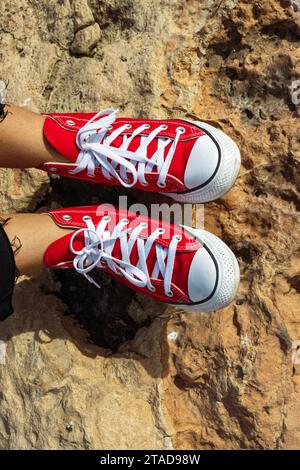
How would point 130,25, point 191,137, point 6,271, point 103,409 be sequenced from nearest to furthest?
point 6,271 < point 191,137 < point 103,409 < point 130,25

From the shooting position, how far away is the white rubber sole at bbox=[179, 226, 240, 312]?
1.58 metres

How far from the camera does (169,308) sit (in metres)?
1.78

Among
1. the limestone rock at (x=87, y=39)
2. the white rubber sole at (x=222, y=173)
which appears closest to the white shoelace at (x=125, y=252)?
the white rubber sole at (x=222, y=173)

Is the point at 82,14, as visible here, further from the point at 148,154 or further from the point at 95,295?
the point at 95,295

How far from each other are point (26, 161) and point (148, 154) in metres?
0.38

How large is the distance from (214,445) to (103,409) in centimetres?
40

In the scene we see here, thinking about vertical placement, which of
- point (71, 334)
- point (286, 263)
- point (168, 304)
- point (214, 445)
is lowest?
point (214, 445)

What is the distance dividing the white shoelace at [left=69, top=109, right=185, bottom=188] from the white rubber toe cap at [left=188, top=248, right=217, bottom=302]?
259 mm

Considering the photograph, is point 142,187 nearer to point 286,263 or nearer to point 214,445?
point 286,263

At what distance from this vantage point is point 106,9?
1.89 metres

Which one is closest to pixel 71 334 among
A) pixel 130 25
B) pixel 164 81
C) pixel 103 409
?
pixel 103 409

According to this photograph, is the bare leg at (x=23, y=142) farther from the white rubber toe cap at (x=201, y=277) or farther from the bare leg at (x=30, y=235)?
the white rubber toe cap at (x=201, y=277)

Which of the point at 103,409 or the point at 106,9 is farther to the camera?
the point at 106,9

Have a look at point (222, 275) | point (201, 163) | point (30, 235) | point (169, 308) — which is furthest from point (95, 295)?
point (201, 163)
